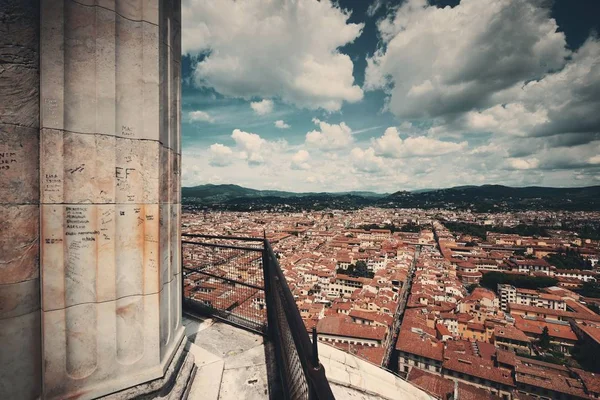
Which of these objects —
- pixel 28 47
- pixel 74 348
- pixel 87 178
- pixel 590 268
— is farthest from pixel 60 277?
pixel 590 268

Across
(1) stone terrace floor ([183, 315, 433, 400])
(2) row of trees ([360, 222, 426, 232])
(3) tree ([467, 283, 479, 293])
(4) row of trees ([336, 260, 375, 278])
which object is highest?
(1) stone terrace floor ([183, 315, 433, 400])

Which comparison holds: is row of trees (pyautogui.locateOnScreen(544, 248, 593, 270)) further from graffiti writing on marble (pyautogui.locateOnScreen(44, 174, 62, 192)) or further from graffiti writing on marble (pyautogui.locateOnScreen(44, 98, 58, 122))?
graffiti writing on marble (pyautogui.locateOnScreen(44, 98, 58, 122))

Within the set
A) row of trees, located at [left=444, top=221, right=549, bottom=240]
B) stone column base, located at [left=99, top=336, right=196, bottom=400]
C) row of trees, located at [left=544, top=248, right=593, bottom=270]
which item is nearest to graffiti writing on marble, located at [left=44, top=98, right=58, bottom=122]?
stone column base, located at [left=99, top=336, right=196, bottom=400]

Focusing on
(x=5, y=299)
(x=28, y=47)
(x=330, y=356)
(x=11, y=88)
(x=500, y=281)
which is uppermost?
(x=28, y=47)

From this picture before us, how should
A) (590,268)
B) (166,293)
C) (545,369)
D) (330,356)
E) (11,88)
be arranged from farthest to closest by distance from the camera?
(590,268), (545,369), (330,356), (166,293), (11,88)

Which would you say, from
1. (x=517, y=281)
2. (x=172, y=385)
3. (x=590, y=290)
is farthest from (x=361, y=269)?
(x=172, y=385)

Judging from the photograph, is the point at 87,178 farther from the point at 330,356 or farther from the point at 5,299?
the point at 330,356

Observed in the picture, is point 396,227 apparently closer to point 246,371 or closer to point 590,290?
point 590,290

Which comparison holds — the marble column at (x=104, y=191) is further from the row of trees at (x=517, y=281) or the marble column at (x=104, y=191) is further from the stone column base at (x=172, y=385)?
the row of trees at (x=517, y=281)
